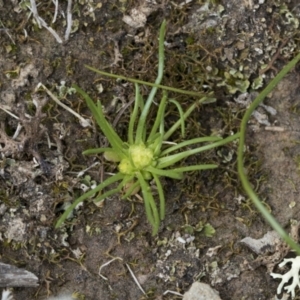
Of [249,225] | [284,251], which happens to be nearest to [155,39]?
[249,225]

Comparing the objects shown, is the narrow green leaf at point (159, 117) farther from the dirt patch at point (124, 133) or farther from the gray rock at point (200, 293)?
the gray rock at point (200, 293)

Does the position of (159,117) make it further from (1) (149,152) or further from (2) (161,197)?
(2) (161,197)

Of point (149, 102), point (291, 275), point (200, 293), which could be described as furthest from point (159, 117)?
point (291, 275)

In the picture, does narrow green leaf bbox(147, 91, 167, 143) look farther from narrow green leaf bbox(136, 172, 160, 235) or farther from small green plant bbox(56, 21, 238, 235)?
narrow green leaf bbox(136, 172, 160, 235)

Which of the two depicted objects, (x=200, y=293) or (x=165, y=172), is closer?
(x=165, y=172)

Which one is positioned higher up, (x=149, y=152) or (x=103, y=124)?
(x=103, y=124)

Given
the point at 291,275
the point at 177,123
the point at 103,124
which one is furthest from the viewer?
the point at 291,275

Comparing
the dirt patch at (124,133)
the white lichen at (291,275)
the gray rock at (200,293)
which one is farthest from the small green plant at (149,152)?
the white lichen at (291,275)
